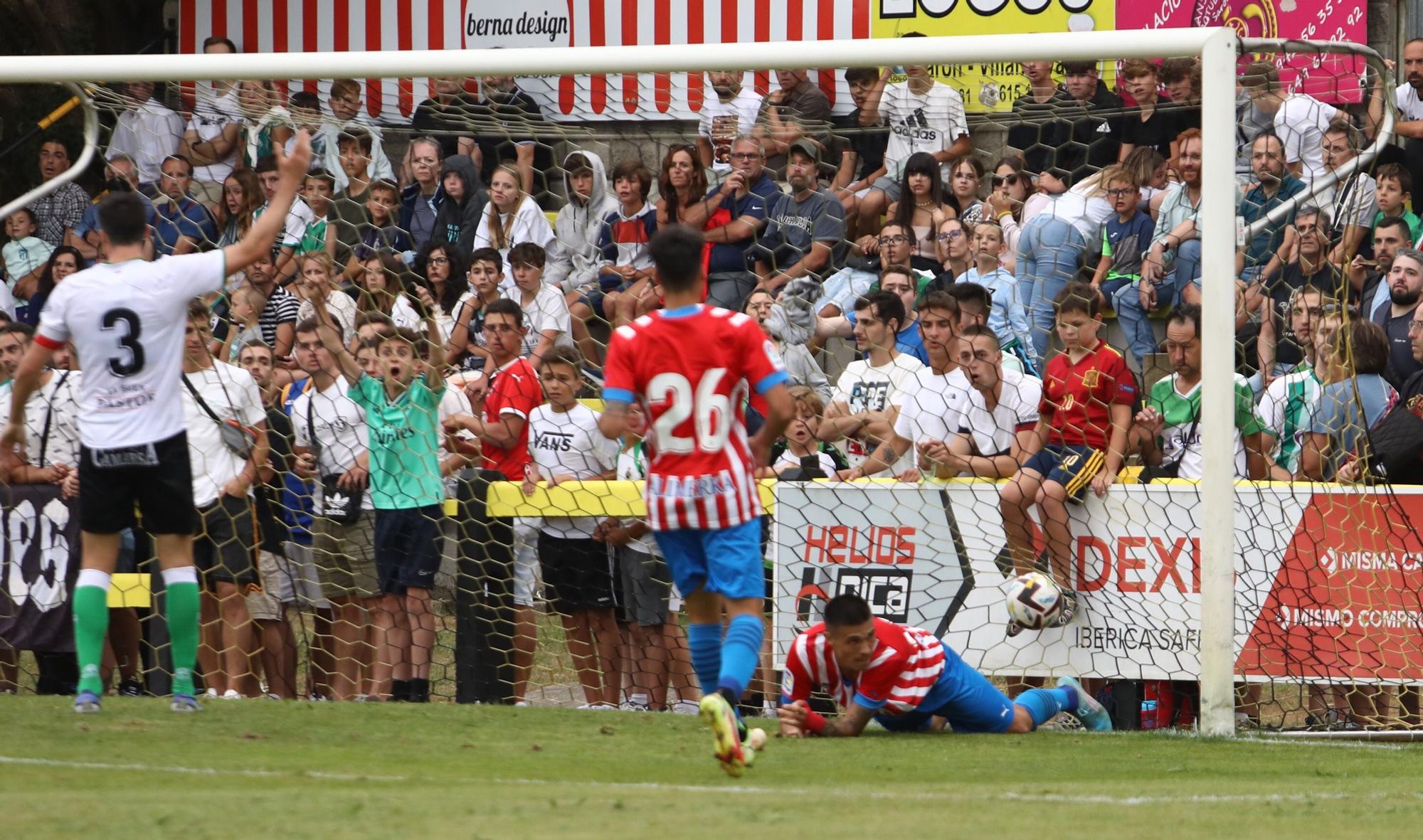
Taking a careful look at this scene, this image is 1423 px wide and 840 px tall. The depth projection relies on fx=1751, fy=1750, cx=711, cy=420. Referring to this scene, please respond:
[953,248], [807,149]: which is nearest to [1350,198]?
[953,248]

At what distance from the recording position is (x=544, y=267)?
9.74 metres

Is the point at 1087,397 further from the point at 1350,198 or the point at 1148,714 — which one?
the point at 1350,198

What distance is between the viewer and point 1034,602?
776cm

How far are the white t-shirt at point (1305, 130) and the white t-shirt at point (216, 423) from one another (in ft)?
17.4

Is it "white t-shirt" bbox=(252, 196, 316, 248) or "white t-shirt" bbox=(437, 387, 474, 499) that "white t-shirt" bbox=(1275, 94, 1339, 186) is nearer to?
"white t-shirt" bbox=(437, 387, 474, 499)

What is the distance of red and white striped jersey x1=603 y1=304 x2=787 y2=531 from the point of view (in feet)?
19.2

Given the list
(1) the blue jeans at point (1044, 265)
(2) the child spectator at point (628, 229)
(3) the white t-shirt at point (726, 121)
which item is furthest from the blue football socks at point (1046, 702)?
(3) the white t-shirt at point (726, 121)

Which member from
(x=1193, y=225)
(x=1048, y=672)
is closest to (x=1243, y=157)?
(x=1193, y=225)

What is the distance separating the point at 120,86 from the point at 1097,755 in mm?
5832

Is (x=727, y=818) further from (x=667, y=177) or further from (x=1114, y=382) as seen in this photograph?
(x=667, y=177)

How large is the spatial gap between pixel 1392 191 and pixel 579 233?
4675 millimetres

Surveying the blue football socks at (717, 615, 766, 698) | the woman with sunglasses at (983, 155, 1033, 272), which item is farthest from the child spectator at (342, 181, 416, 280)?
the blue football socks at (717, 615, 766, 698)

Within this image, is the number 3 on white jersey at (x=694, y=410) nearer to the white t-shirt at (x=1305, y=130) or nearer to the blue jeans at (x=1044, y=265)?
the blue jeans at (x=1044, y=265)

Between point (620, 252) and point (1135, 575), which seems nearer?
point (1135, 575)
